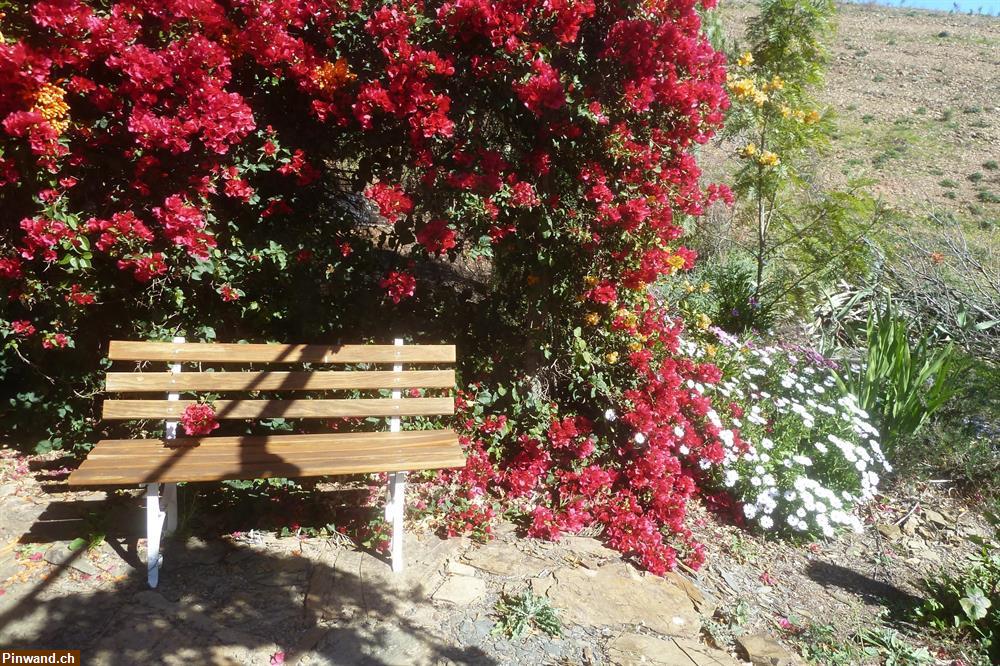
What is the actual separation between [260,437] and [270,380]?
0.27m

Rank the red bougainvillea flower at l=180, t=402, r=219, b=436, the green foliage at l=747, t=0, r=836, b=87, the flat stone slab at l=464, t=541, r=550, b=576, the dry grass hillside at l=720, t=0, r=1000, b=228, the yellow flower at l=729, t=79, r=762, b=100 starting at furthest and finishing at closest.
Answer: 1. the dry grass hillside at l=720, t=0, r=1000, b=228
2. the green foliage at l=747, t=0, r=836, b=87
3. the yellow flower at l=729, t=79, r=762, b=100
4. the flat stone slab at l=464, t=541, r=550, b=576
5. the red bougainvillea flower at l=180, t=402, r=219, b=436

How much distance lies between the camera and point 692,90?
3.19 meters

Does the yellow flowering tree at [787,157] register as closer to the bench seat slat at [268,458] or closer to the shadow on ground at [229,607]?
the bench seat slat at [268,458]

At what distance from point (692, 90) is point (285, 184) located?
7.02 feet

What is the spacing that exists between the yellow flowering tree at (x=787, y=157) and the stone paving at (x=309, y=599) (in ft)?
11.7

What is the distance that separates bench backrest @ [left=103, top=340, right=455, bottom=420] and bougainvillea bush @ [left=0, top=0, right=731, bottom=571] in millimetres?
323

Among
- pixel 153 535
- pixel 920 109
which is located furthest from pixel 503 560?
pixel 920 109

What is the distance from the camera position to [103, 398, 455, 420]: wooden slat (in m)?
2.70

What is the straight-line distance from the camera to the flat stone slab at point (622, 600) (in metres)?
2.68

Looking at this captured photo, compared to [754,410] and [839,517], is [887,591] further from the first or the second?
[754,410]

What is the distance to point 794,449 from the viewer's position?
3.82 m

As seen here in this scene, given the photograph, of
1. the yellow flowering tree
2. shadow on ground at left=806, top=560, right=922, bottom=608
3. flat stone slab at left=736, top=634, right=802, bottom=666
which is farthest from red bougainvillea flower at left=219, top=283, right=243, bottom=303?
the yellow flowering tree

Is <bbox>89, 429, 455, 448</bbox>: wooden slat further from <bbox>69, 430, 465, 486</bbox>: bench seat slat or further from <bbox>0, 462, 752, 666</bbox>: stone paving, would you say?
<bbox>0, 462, 752, 666</bbox>: stone paving

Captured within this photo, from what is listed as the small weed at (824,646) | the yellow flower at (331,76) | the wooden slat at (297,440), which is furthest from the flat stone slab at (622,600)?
the yellow flower at (331,76)
